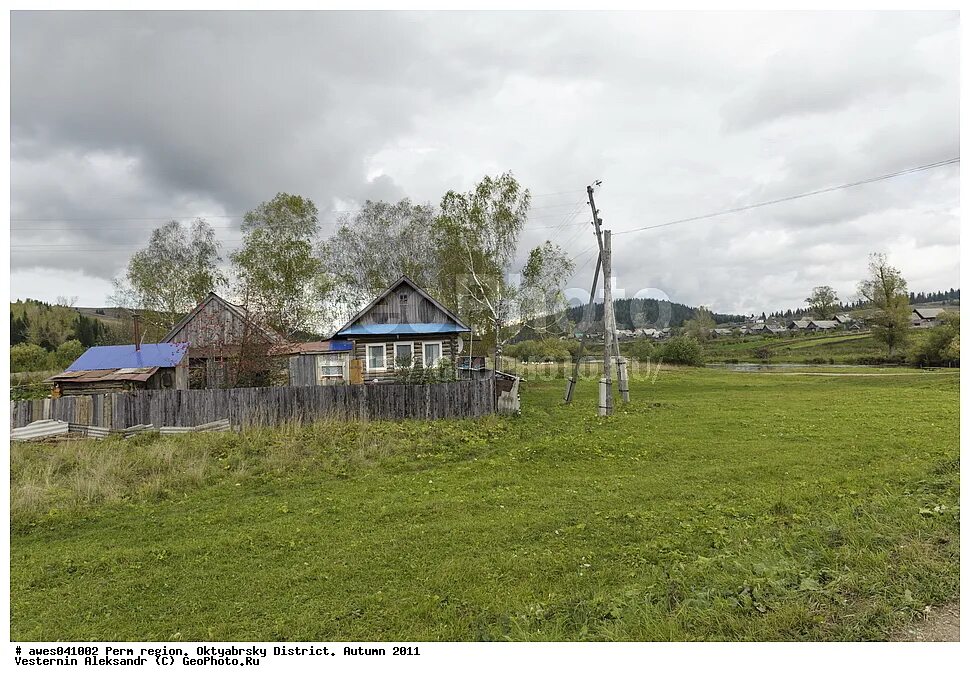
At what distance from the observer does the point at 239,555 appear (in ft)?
17.5

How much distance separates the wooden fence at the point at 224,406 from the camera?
478 inches

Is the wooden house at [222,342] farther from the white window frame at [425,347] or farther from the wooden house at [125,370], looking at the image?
the white window frame at [425,347]

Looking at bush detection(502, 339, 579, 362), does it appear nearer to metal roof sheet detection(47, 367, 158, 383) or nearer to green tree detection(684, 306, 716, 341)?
green tree detection(684, 306, 716, 341)

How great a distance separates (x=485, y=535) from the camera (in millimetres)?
5711

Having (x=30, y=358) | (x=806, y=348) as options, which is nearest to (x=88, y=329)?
(x=30, y=358)

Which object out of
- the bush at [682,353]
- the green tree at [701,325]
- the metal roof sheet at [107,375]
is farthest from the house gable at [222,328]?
the green tree at [701,325]

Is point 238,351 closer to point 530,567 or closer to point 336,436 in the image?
point 336,436

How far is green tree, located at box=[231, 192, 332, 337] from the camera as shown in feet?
69.6

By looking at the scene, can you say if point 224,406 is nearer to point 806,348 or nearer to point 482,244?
point 482,244

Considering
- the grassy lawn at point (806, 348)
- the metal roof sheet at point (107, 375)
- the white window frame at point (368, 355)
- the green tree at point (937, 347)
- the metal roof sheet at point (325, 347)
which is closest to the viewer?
the metal roof sheet at point (107, 375)

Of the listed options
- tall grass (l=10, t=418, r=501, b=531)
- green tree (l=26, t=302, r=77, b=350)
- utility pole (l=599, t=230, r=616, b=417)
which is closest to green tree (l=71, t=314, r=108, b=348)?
green tree (l=26, t=302, r=77, b=350)

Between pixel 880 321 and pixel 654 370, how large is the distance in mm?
14705

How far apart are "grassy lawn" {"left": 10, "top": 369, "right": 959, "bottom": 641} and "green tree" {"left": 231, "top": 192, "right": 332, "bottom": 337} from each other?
11.0 metres

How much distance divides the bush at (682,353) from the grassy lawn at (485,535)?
2738cm
